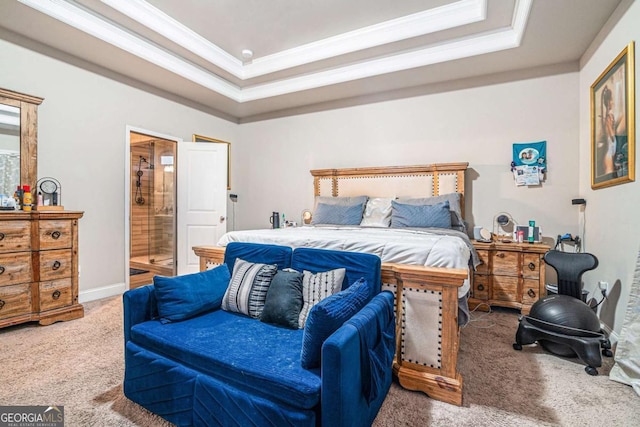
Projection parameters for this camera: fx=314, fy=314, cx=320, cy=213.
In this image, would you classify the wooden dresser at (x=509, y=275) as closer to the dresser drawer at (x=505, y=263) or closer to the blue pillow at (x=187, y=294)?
the dresser drawer at (x=505, y=263)

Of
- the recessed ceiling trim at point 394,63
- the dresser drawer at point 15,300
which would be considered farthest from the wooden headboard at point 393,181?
the dresser drawer at point 15,300

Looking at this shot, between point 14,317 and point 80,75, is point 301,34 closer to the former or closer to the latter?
point 80,75

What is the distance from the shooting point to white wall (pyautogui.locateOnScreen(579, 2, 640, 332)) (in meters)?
2.29

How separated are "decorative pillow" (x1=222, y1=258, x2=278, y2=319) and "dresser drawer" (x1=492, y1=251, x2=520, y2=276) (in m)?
2.53

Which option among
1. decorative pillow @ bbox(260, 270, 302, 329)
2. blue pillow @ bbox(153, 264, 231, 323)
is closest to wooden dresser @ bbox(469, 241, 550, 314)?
decorative pillow @ bbox(260, 270, 302, 329)

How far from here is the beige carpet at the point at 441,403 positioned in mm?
1649

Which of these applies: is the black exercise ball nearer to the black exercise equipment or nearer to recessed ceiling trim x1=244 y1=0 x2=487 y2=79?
the black exercise equipment

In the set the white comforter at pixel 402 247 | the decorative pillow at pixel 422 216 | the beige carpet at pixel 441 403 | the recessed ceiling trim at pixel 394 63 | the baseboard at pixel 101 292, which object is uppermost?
the recessed ceiling trim at pixel 394 63

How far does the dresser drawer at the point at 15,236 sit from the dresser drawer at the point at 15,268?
5 centimetres

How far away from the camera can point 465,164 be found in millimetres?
3736

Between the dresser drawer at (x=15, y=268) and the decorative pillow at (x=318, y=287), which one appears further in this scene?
the dresser drawer at (x=15, y=268)

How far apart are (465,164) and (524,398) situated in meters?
2.58

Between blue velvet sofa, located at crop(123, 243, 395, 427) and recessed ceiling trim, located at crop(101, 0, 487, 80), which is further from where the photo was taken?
recessed ceiling trim, located at crop(101, 0, 487, 80)

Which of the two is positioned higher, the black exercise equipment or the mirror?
the mirror
